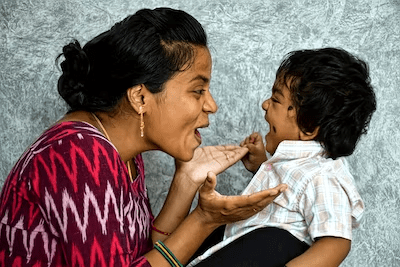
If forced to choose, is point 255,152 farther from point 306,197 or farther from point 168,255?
point 168,255

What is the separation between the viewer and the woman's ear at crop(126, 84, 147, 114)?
64.0 inches

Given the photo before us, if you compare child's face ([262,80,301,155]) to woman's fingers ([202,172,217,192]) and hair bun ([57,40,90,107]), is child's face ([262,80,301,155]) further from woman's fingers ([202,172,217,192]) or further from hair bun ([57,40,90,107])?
hair bun ([57,40,90,107])

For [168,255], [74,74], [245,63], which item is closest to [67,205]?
[168,255]

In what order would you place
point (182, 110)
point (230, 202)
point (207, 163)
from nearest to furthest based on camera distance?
point (230, 202)
point (182, 110)
point (207, 163)

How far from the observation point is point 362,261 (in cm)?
258

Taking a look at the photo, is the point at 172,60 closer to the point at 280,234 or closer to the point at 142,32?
the point at 142,32

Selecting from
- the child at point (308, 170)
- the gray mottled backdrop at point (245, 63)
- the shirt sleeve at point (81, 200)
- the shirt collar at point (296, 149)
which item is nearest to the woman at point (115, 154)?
the shirt sleeve at point (81, 200)

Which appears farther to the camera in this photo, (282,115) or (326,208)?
(282,115)

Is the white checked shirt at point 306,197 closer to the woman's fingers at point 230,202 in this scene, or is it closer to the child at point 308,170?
the child at point 308,170

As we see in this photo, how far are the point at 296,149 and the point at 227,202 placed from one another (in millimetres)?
348

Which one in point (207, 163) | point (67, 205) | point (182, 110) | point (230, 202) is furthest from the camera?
point (207, 163)

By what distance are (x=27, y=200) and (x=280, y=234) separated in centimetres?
69

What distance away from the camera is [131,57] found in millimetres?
1586

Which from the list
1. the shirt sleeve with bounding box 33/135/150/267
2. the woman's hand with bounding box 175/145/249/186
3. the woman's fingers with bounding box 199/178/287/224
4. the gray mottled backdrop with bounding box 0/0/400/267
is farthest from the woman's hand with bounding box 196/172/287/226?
the gray mottled backdrop with bounding box 0/0/400/267
